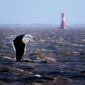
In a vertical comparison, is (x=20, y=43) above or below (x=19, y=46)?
above

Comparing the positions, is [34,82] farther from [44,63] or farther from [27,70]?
[44,63]

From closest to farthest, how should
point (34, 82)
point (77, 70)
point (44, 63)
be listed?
point (34, 82), point (77, 70), point (44, 63)

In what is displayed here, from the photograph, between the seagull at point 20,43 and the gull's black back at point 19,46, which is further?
the gull's black back at point 19,46

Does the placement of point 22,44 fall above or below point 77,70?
above

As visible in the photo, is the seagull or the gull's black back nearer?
the seagull

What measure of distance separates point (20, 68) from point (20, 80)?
258 inches

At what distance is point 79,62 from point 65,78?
482 inches

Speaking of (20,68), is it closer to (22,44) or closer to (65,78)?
(65,78)

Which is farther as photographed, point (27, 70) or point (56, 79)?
point (27, 70)

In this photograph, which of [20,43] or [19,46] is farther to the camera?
[19,46]

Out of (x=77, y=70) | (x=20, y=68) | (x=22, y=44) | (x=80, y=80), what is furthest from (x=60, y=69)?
(x=22, y=44)

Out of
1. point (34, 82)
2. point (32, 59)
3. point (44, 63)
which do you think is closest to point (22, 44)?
point (34, 82)

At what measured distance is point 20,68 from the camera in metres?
35.8

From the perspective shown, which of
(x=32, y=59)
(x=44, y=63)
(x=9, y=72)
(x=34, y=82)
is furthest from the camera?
(x=32, y=59)
